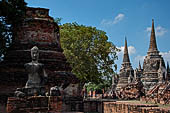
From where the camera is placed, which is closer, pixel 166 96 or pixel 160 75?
pixel 166 96

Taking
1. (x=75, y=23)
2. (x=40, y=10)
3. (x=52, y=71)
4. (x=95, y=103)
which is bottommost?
(x=95, y=103)

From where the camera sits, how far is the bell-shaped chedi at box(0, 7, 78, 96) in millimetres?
11773

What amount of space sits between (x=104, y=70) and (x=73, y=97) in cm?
1128

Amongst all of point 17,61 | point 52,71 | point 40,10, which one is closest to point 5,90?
point 17,61

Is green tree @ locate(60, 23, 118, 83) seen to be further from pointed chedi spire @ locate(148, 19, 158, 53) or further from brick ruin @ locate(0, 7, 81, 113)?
pointed chedi spire @ locate(148, 19, 158, 53)

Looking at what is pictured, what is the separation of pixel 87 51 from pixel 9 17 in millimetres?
12317

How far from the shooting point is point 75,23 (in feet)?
81.3

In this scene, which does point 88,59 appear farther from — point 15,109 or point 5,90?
point 15,109

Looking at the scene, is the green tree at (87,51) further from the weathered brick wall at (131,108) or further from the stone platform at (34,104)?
the stone platform at (34,104)

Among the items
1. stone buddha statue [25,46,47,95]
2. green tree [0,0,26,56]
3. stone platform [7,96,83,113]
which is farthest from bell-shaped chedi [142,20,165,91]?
stone platform [7,96,83,113]

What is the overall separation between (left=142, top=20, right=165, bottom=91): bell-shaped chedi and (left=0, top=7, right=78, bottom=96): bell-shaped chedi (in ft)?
69.6

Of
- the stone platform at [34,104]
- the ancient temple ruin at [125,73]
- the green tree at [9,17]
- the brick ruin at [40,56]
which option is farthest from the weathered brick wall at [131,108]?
the ancient temple ruin at [125,73]

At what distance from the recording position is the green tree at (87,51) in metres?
22.5

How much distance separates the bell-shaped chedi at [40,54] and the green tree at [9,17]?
0.54m
